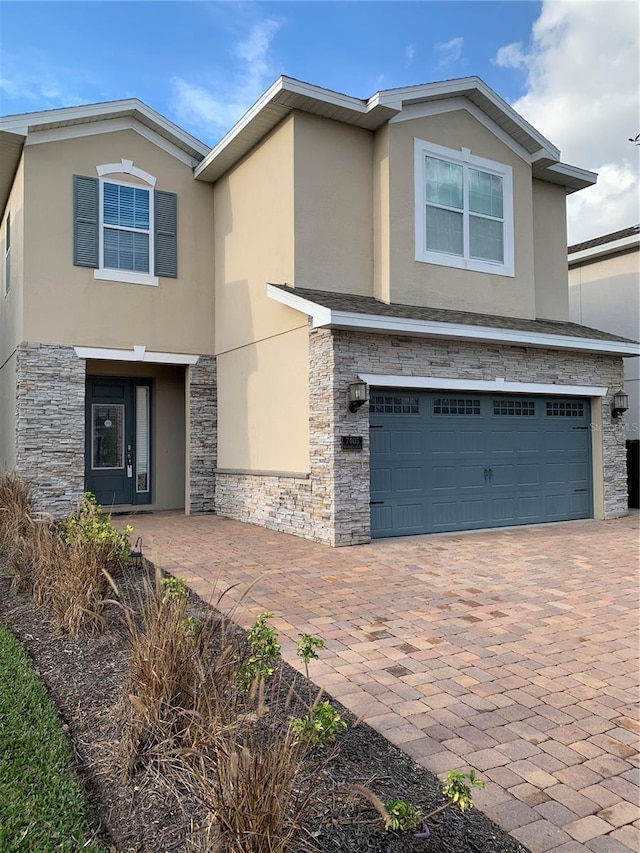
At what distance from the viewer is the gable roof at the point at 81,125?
10.1m

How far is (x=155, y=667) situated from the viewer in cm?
310

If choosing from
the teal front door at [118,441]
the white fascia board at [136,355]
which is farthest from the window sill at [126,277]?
the teal front door at [118,441]

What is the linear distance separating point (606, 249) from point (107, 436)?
12328 mm

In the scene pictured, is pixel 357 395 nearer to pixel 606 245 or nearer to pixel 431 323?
pixel 431 323

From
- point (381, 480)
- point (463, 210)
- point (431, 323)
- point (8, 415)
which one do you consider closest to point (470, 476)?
point (381, 480)

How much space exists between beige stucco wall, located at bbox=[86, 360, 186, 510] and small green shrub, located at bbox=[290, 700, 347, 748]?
33.8 ft

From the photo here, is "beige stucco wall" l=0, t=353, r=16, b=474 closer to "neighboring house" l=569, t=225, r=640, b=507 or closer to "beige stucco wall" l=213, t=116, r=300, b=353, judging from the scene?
"beige stucco wall" l=213, t=116, r=300, b=353

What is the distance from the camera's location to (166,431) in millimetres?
12625

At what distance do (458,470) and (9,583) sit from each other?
655 cm

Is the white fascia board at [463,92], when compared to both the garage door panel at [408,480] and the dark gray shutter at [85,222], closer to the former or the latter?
the dark gray shutter at [85,222]

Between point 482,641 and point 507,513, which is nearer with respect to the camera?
point 482,641

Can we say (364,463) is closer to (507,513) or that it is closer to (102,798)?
(507,513)

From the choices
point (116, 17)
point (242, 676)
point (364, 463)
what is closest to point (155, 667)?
point (242, 676)

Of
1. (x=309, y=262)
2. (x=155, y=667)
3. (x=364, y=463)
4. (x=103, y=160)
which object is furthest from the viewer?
(x=103, y=160)
